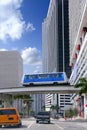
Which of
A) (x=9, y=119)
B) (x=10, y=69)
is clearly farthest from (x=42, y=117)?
(x=10, y=69)

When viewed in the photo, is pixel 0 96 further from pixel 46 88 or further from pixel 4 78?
pixel 4 78

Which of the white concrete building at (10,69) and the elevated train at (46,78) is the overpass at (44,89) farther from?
the white concrete building at (10,69)

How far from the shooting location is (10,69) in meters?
194

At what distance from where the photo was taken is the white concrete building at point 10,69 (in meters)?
192

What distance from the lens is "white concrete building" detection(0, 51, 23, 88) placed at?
192 metres

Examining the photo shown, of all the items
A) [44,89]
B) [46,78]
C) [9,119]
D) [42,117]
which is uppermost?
[46,78]

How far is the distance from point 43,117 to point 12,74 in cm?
14267

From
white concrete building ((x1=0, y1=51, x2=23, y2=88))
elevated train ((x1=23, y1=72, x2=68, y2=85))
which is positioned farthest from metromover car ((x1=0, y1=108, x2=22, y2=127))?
white concrete building ((x1=0, y1=51, x2=23, y2=88))

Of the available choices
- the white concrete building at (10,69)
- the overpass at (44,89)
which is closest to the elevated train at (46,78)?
the overpass at (44,89)

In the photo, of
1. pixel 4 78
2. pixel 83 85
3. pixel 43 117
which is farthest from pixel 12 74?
pixel 43 117

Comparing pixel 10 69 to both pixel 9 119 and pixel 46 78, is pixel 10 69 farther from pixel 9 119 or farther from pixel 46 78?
pixel 9 119

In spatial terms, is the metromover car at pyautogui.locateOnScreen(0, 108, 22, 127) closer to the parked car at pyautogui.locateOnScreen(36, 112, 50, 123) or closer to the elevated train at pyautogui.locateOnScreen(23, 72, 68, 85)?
the parked car at pyautogui.locateOnScreen(36, 112, 50, 123)

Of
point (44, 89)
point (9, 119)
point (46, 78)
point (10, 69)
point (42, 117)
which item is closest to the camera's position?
point (9, 119)

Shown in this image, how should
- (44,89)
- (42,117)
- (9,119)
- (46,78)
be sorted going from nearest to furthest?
(9,119)
(42,117)
(44,89)
(46,78)
